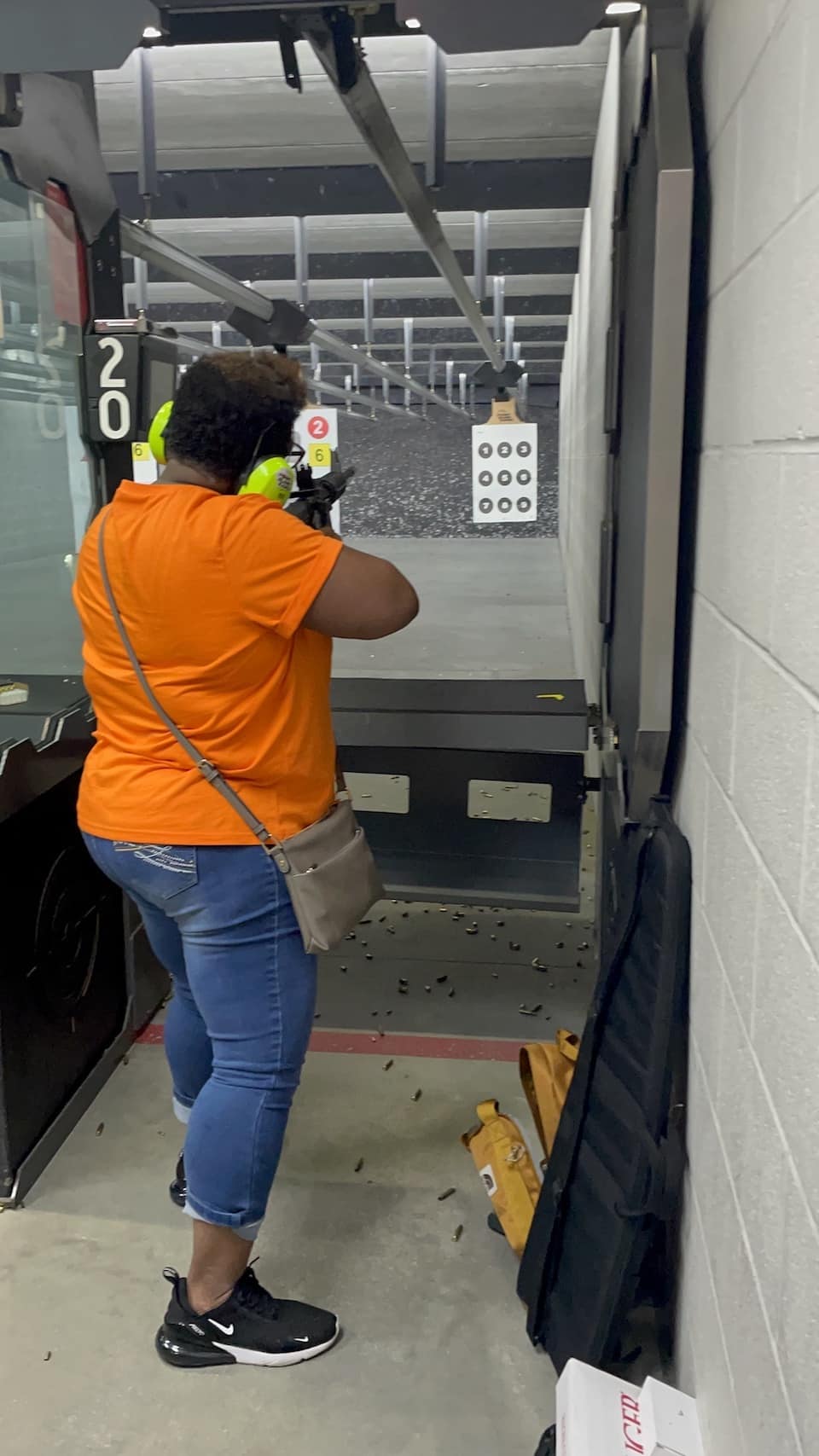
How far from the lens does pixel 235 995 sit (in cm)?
143

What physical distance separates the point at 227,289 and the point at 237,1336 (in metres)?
3.20

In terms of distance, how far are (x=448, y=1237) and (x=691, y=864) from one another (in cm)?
83

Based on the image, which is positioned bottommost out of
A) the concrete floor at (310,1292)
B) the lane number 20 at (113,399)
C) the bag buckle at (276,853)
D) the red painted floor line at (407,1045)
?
the concrete floor at (310,1292)

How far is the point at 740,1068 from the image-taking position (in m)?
1.03

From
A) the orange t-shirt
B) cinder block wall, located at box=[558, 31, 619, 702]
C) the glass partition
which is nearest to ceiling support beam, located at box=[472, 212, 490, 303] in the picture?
cinder block wall, located at box=[558, 31, 619, 702]

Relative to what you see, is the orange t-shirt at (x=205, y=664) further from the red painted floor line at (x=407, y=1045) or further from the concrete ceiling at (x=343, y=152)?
the concrete ceiling at (x=343, y=152)

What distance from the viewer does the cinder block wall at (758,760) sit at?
0.80 m

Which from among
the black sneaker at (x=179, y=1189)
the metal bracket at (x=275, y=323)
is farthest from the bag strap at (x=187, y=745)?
the metal bracket at (x=275, y=323)

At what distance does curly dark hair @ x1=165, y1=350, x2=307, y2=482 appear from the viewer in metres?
1.37

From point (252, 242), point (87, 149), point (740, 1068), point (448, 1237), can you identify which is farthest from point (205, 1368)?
point (252, 242)

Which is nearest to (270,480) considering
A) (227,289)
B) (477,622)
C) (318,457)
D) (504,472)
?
(227,289)

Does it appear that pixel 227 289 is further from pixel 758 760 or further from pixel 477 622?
pixel 477 622

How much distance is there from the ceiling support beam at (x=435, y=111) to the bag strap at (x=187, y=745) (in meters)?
1.90

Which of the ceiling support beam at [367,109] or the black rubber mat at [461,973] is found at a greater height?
the ceiling support beam at [367,109]
